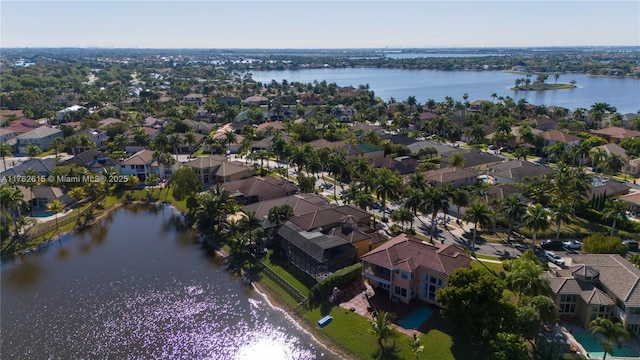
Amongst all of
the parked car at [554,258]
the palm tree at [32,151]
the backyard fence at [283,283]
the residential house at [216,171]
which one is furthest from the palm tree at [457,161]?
the palm tree at [32,151]

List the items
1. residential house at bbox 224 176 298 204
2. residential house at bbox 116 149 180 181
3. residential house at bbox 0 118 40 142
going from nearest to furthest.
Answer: residential house at bbox 224 176 298 204 → residential house at bbox 116 149 180 181 → residential house at bbox 0 118 40 142

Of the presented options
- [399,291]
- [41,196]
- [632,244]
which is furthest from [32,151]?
[632,244]

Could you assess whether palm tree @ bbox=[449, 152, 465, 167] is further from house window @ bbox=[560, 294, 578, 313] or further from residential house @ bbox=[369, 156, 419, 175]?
house window @ bbox=[560, 294, 578, 313]

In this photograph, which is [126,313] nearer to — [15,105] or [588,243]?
[588,243]

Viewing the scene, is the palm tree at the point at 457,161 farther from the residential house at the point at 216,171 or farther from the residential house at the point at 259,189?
the residential house at the point at 216,171

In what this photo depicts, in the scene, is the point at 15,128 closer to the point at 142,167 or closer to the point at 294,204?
the point at 142,167

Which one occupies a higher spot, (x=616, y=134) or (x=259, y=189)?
(x=616, y=134)

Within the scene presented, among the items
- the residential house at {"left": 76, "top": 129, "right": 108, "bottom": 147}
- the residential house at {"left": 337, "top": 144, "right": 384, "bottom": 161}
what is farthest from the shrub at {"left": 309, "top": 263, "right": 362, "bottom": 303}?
the residential house at {"left": 76, "top": 129, "right": 108, "bottom": 147}
